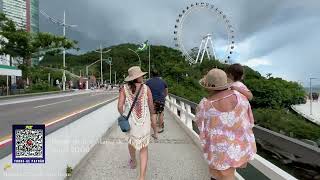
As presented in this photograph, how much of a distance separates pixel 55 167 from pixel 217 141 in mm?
3077

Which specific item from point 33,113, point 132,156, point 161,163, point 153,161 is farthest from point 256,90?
Result: point 132,156

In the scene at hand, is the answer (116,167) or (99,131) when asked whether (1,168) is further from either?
(99,131)

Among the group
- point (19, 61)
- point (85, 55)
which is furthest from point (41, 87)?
point (85, 55)

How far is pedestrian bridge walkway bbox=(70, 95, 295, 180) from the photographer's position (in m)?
7.00

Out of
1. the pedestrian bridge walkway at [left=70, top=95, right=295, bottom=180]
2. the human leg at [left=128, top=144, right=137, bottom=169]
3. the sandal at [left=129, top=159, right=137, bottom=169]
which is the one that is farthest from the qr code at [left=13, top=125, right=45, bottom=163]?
the sandal at [left=129, top=159, right=137, bottom=169]

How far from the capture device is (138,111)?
721 centimetres

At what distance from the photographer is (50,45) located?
61.1 m

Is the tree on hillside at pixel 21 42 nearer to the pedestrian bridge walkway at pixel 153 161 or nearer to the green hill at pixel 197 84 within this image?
the green hill at pixel 197 84

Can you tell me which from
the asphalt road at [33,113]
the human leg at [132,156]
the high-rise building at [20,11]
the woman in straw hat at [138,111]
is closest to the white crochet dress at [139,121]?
the woman in straw hat at [138,111]

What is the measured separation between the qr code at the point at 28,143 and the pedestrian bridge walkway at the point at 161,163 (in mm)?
1078

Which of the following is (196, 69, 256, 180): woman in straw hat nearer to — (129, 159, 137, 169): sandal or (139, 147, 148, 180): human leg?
(139, 147, 148, 180): human leg

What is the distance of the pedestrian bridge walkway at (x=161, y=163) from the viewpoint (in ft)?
23.0

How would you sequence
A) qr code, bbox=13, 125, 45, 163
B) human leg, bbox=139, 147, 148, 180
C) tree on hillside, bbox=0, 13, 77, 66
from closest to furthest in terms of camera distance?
qr code, bbox=13, 125, 45, 163 → human leg, bbox=139, 147, 148, 180 → tree on hillside, bbox=0, 13, 77, 66

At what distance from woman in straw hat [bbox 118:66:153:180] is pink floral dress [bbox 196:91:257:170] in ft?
7.38
